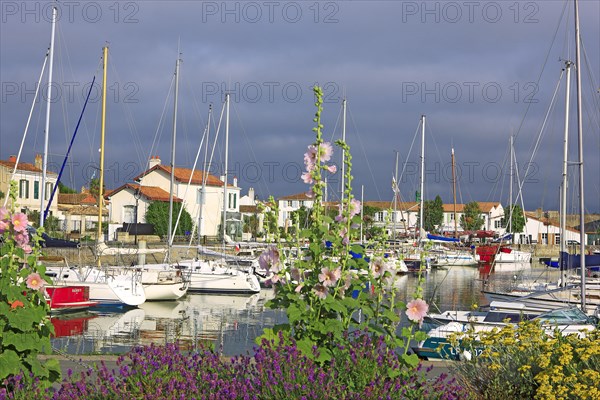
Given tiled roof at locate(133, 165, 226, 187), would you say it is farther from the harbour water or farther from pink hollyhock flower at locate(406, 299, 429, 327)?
pink hollyhock flower at locate(406, 299, 429, 327)

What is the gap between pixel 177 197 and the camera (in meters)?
86.0

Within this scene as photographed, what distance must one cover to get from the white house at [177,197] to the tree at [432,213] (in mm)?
39300

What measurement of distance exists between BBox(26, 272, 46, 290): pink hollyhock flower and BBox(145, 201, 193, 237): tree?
67101 mm

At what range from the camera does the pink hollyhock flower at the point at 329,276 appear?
26.2 feet

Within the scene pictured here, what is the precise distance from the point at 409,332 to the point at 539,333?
181cm

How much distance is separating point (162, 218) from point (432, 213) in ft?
193

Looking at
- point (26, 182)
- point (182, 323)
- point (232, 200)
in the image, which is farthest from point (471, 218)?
point (182, 323)

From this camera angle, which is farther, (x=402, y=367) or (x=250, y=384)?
(x=402, y=367)

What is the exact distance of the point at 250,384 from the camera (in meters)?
6.88

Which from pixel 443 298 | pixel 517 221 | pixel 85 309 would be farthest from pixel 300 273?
pixel 517 221

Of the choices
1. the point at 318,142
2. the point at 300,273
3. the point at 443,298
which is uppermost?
the point at 318,142

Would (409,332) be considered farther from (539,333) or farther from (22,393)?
(22,393)

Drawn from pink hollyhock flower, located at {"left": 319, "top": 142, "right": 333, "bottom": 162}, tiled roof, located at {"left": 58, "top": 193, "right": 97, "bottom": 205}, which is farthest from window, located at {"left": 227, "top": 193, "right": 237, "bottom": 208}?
pink hollyhock flower, located at {"left": 319, "top": 142, "right": 333, "bottom": 162}

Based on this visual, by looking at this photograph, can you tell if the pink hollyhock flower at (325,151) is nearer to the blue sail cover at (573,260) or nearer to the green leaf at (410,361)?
the green leaf at (410,361)
